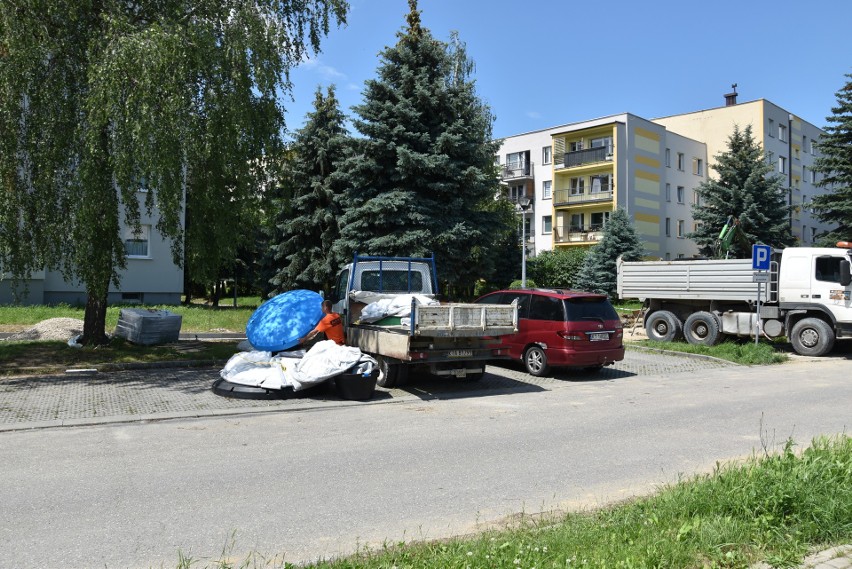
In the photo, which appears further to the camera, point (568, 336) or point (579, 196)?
point (579, 196)

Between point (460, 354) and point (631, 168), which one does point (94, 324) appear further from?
point (631, 168)

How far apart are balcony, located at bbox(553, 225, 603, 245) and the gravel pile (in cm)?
3397

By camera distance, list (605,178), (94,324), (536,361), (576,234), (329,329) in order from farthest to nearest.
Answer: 1. (576,234)
2. (605,178)
3. (94,324)
4. (536,361)
5. (329,329)

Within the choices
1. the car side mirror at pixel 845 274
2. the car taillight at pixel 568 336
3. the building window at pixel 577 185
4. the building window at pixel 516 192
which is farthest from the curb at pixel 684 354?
the building window at pixel 516 192

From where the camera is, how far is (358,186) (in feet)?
76.6

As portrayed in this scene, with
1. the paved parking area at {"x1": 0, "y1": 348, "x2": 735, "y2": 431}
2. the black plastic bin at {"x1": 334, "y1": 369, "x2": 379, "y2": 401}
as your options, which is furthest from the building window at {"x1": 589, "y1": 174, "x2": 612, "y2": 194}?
the black plastic bin at {"x1": 334, "y1": 369, "x2": 379, "y2": 401}

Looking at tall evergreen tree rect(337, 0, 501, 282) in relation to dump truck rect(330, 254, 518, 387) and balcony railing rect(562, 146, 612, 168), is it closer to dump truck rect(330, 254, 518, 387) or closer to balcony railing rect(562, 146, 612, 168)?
dump truck rect(330, 254, 518, 387)

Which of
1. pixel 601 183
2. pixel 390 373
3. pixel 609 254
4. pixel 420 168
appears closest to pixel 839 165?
pixel 609 254

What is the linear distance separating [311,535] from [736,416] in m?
6.93

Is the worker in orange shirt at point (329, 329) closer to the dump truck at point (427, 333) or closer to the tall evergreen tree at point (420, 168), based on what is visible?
the dump truck at point (427, 333)

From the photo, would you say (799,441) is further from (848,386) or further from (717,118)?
(717,118)

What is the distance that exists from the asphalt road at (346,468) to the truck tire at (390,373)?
94 centimetres

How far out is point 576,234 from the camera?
153ft

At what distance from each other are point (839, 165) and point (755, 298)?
62.8 ft
